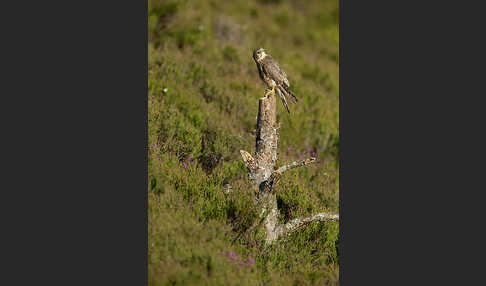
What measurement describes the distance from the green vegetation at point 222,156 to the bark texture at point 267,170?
136 millimetres

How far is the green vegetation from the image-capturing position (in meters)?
4.44

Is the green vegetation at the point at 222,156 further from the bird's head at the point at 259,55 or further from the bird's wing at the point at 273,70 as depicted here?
the bird's head at the point at 259,55

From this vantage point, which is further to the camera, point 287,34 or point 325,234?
point 287,34

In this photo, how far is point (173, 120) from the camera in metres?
6.54

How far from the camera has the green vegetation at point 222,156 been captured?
14.6 ft

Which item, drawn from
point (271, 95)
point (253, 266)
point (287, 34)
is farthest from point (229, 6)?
point (253, 266)

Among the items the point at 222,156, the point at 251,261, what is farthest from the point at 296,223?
the point at 222,156

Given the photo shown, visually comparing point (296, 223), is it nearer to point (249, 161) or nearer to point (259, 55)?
point (249, 161)

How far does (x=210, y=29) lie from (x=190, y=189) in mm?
8495

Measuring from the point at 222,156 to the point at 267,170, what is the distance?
4.71ft

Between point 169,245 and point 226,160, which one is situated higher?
point 226,160

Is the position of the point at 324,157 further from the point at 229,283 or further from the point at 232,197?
the point at 229,283

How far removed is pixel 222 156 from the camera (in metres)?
6.45

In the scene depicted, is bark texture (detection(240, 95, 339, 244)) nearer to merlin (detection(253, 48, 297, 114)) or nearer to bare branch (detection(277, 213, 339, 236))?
bare branch (detection(277, 213, 339, 236))
